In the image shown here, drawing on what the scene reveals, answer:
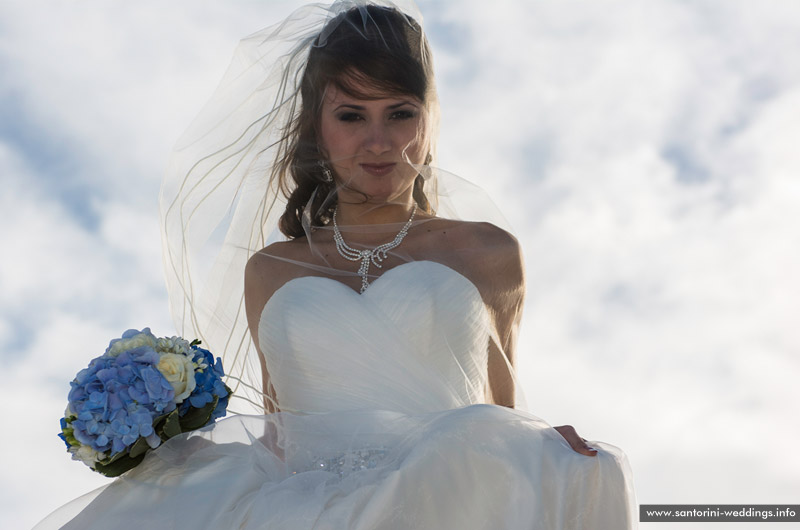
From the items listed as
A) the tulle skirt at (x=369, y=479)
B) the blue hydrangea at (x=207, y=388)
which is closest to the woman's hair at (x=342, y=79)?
the blue hydrangea at (x=207, y=388)

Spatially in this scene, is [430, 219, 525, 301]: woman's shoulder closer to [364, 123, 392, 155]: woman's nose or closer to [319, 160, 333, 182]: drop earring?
[364, 123, 392, 155]: woman's nose

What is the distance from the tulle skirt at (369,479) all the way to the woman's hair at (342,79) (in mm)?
1854

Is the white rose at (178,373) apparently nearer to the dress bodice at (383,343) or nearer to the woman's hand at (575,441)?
the dress bodice at (383,343)

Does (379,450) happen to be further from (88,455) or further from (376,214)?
(376,214)

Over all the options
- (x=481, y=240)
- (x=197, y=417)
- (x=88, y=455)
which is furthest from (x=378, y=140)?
(x=88, y=455)

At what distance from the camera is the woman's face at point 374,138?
→ 16.8ft

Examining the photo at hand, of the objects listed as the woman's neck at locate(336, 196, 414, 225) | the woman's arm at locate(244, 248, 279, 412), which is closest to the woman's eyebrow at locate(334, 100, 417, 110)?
the woman's neck at locate(336, 196, 414, 225)

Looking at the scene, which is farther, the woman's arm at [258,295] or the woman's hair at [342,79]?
the woman's arm at [258,295]

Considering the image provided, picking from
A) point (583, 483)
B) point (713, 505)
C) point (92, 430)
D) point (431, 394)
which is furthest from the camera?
point (713, 505)

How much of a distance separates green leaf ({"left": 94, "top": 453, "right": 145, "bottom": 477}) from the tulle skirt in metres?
0.03

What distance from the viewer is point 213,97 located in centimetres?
554

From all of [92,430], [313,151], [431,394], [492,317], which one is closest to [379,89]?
[313,151]

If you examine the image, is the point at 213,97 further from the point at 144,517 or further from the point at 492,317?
the point at 144,517

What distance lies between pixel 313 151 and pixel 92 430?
215 centimetres
